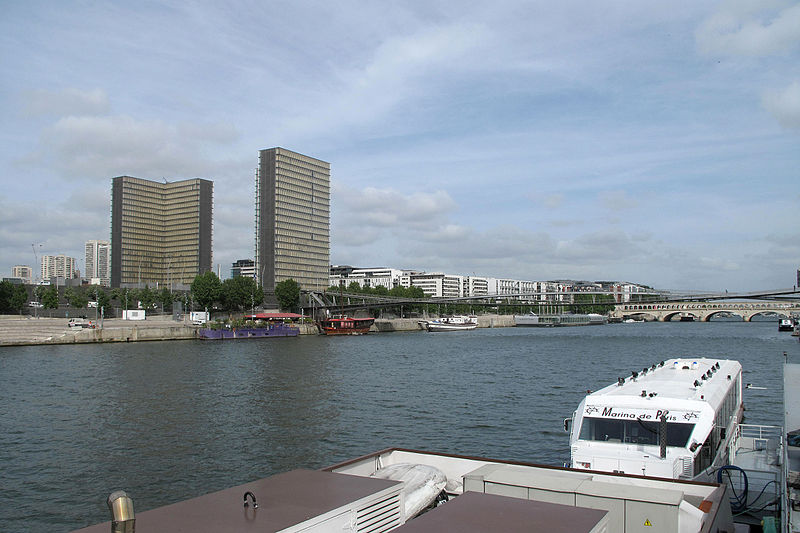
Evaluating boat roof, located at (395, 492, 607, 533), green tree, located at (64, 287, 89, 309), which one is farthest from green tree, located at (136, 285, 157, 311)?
boat roof, located at (395, 492, 607, 533)

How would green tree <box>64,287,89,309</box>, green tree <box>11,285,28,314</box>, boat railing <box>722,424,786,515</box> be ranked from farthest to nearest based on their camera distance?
green tree <box>64,287,89,309</box> → green tree <box>11,285,28,314</box> → boat railing <box>722,424,786,515</box>

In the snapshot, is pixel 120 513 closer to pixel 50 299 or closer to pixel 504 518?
pixel 504 518

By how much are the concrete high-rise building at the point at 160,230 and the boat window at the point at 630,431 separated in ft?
594

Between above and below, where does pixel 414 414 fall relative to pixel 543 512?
below

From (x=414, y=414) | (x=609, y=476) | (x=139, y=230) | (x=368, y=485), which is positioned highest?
(x=139, y=230)

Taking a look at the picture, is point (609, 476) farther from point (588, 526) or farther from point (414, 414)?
point (414, 414)

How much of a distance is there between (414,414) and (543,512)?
954 inches

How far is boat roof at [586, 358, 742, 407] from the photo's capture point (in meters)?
14.4

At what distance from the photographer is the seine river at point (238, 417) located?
60.6ft

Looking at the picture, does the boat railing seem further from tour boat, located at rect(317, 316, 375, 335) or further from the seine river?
tour boat, located at rect(317, 316, 375, 335)

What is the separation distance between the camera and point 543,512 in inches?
225

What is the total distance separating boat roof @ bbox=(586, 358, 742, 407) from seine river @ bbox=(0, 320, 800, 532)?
4611 mm

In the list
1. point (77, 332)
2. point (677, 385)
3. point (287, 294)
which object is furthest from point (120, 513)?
point (287, 294)

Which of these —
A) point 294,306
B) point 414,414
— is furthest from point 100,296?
point 414,414
